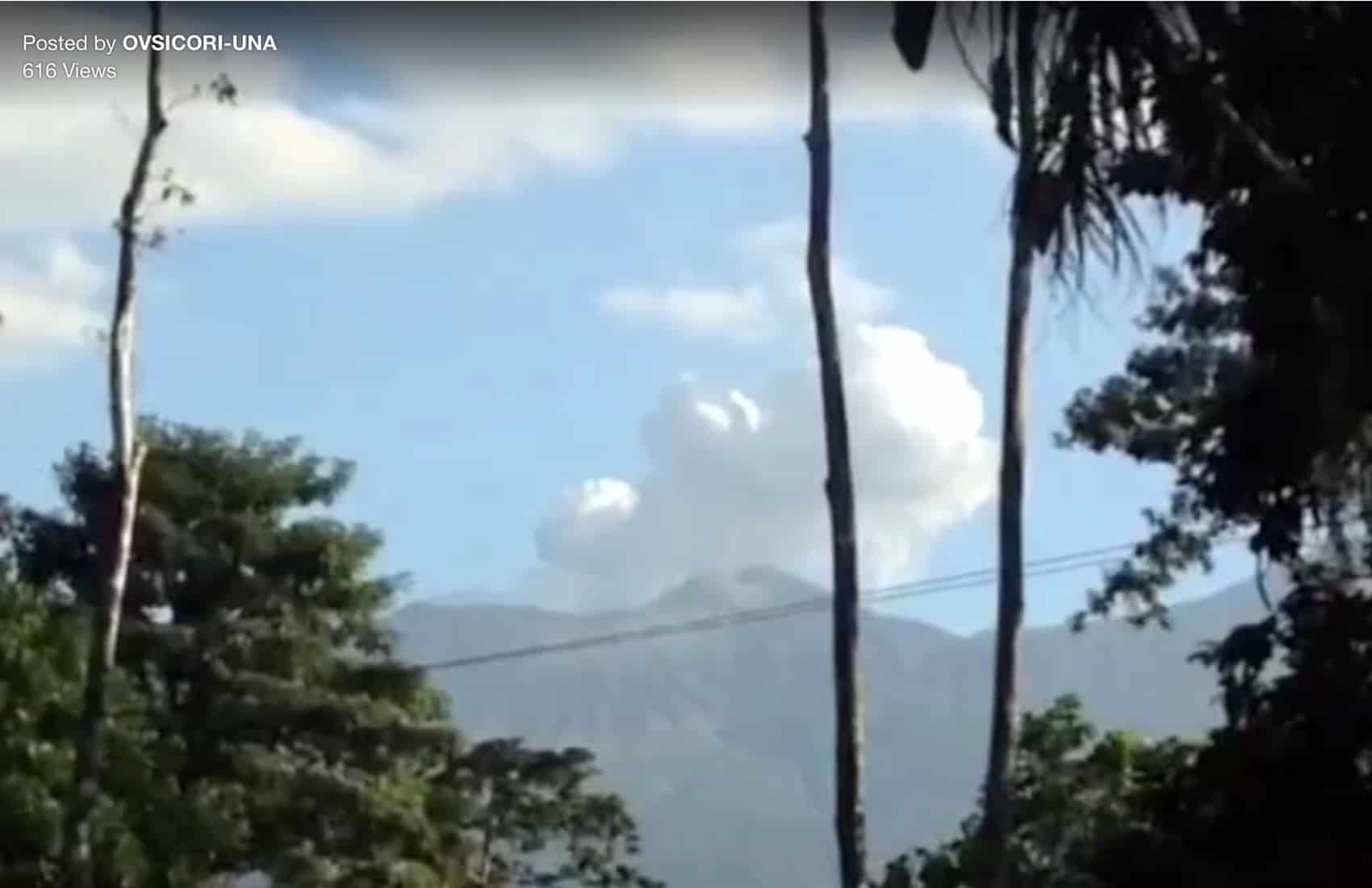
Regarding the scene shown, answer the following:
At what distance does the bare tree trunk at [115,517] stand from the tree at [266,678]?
297 inches

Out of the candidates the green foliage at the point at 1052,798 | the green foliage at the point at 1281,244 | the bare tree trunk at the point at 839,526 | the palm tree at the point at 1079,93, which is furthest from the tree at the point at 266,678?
the palm tree at the point at 1079,93

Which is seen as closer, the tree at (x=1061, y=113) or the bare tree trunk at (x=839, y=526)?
the tree at (x=1061, y=113)

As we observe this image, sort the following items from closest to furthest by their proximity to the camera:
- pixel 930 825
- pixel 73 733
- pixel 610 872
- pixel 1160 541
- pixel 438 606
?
pixel 1160 541 → pixel 73 733 → pixel 610 872 → pixel 930 825 → pixel 438 606

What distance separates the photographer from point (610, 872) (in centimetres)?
3819

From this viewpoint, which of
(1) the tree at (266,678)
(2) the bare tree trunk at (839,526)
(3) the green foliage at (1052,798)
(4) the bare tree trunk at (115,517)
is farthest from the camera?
(1) the tree at (266,678)

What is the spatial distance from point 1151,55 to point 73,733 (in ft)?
69.7

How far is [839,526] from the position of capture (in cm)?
1638

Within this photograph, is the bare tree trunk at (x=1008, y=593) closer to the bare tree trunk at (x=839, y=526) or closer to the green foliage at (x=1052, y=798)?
the bare tree trunk at (x=839, y=526)

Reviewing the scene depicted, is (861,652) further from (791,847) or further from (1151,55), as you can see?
(791,847)

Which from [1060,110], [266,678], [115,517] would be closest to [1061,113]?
[1060,110]

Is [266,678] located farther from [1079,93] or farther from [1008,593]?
[1079,93]

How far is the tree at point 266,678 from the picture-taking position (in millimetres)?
32125

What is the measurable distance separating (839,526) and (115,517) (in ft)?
25.2

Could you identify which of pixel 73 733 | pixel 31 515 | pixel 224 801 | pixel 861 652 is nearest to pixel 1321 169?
pixel 861 652
